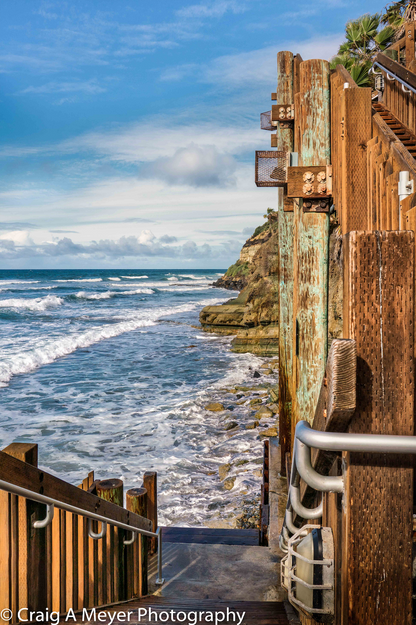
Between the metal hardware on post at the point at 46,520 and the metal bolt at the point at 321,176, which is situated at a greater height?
the metal bolt at the point at 321,176

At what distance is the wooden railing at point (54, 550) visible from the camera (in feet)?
5.69

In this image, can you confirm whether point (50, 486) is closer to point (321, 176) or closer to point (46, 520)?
point (46, 520)

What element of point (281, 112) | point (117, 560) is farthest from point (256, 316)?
point (117, 560)

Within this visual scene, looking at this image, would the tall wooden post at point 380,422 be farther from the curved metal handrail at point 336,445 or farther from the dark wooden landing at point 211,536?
the dark wooden landing at point 211,536

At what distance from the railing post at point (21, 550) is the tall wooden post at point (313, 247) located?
6.10 ft

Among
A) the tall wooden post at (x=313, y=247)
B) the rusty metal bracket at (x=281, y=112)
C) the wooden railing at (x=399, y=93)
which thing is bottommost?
the tall wooden post at (x=313, y=247)

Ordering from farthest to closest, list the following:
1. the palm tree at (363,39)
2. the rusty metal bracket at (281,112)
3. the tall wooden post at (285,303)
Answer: the palm tree at (363,39)
the tall wooden post at (285,303)
the rusty metal bracket at (281,112)

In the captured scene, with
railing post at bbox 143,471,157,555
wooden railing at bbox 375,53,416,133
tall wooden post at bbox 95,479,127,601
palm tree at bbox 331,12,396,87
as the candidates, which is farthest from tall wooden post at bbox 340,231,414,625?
palm tree at bbox 331,12,396,87

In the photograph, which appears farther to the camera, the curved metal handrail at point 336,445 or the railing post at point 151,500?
the railing post at point 151,500

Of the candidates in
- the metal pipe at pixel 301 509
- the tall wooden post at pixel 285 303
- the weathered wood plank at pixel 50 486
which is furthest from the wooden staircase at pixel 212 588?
the metal pipe at pixel 301 509

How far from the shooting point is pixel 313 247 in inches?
115

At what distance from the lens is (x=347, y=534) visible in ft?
3.37

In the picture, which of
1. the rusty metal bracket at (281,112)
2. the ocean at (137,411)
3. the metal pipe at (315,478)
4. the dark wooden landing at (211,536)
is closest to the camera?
the metal pipe at (315,478)

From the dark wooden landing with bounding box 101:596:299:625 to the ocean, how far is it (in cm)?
302
